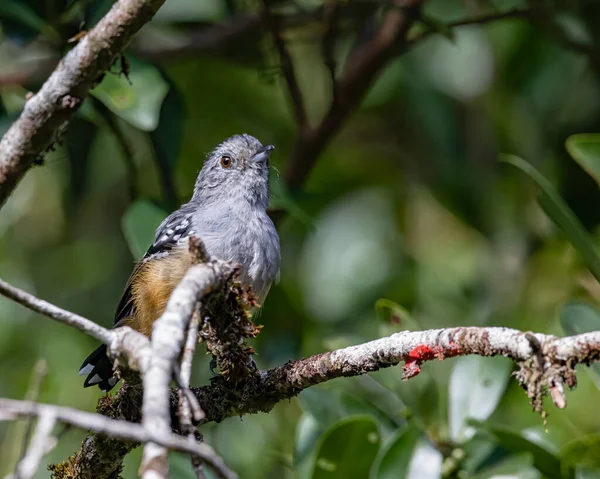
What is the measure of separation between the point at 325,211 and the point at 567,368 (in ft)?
14.0

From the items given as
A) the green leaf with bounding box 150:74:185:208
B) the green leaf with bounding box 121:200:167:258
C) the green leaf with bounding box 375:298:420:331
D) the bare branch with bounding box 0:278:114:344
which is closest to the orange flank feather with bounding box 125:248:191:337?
the green leaf with bounding box 121:200:167:258

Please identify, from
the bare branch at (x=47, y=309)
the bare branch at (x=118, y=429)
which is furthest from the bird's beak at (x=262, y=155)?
the bare branch at (x=118, y=429)

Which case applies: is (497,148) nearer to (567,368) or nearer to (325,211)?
(325,211)

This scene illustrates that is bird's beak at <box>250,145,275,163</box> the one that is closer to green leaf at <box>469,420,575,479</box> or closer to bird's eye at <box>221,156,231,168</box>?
bird's eye at <box>221,156,231,168</box>

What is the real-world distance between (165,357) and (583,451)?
7.22 feet

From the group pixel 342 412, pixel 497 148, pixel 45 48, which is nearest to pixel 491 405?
pixel 342 412

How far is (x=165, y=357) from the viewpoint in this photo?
1.90 m

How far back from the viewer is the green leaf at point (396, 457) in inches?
132

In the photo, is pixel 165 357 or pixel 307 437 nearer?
pixel 165 357

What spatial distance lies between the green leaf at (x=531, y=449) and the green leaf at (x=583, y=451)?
42mm

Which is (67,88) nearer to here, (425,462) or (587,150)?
(425,462)

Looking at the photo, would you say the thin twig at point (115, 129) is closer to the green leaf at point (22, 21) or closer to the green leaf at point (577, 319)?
the green leaf at point (22, 21)

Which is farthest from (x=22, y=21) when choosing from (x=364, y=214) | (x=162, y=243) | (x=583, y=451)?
(x=583, y=451)

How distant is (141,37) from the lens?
19.6 feet
